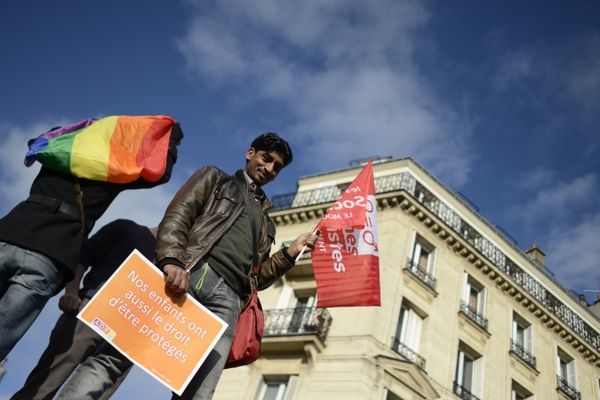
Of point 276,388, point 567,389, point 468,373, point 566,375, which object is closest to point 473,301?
point 468,373

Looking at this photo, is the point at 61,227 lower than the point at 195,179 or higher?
lower

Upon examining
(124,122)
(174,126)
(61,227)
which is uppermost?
(174,126)

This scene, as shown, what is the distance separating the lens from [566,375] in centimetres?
2214

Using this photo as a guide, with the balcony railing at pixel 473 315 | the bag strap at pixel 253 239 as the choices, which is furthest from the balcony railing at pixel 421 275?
the bag strap at pixel 253 239

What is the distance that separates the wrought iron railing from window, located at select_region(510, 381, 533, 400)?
4.34 meters

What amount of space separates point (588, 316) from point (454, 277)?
473 inches

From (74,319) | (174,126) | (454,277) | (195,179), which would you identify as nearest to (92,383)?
(74,319)

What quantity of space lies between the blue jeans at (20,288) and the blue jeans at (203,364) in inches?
16.2

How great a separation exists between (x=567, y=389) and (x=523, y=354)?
3037 millimetres

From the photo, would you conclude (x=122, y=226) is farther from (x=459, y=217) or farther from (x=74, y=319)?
(x=459, y=217)

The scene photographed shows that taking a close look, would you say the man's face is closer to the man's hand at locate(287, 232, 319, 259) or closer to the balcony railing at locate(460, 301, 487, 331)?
the man's hand at locate(287, 232, 319, 259)

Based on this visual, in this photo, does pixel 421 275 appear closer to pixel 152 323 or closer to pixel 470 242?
pixel 470 242

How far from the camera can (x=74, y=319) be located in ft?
11.7

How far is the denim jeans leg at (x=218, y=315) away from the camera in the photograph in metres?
2.87
